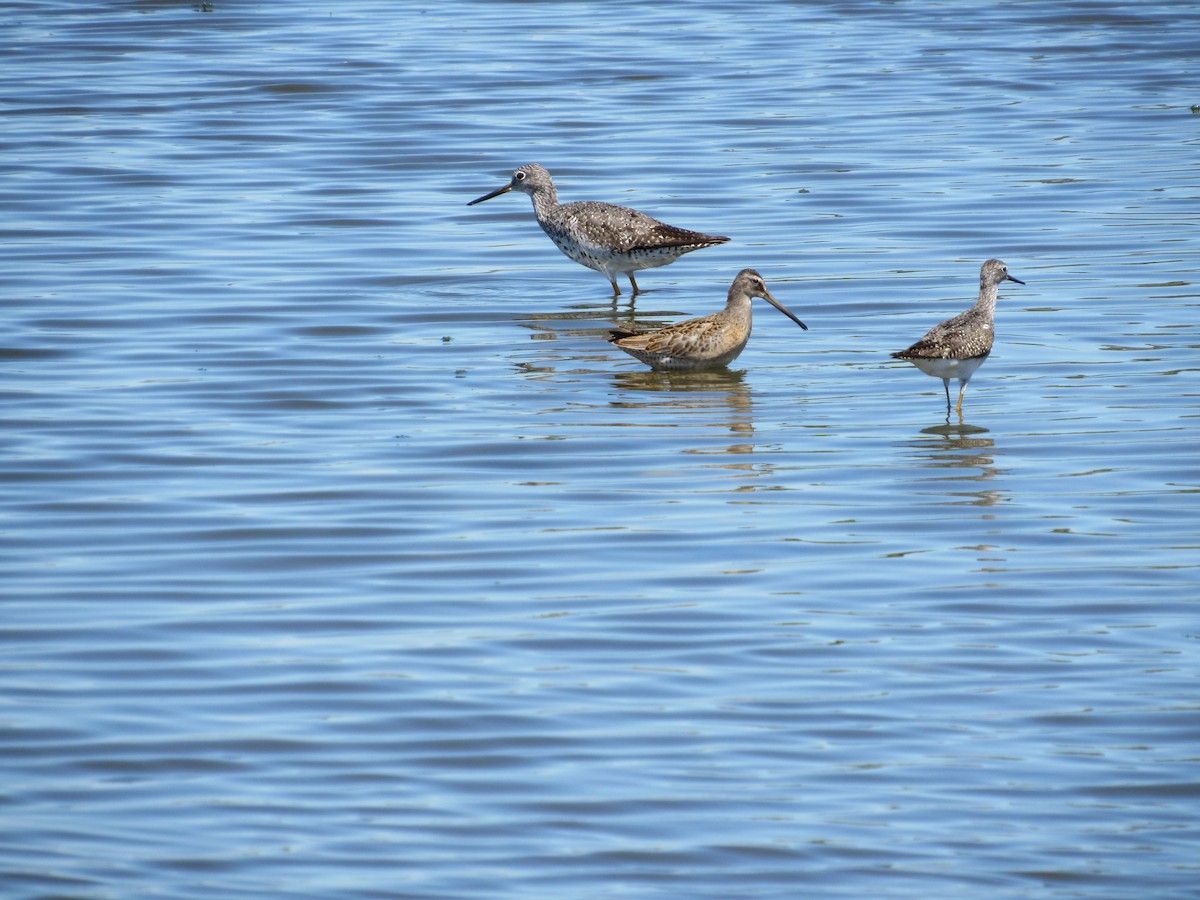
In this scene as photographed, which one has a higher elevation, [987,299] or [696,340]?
[987,299]

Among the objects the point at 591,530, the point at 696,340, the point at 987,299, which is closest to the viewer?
the point at 591,530

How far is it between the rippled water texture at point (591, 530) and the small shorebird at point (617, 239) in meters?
0.44

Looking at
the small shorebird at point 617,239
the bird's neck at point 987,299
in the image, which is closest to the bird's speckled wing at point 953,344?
the bird's neck at point 987,299

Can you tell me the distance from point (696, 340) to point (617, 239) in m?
2.81

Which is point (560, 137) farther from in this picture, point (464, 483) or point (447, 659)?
point (447, 659)

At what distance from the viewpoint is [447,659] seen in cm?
805

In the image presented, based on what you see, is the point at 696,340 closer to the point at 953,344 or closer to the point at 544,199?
the point at 953,344

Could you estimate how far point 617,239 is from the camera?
1627 centimetres

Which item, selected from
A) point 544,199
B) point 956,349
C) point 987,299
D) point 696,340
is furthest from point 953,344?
point 544,199

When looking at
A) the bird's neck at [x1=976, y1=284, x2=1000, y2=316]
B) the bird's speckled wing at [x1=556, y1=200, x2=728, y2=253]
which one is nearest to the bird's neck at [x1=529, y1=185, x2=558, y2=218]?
the bird's speckled wing at [x1=556, y1=200, x2=728, y2=253]

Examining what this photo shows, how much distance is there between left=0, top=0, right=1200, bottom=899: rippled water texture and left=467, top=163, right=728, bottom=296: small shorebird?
1.43 ft

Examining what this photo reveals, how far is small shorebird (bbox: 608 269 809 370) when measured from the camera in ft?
44.9

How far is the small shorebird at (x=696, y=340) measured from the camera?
44.9 feet

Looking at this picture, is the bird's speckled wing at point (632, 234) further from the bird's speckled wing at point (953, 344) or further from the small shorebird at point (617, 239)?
the bird's speckled wing at point (953, 344)
